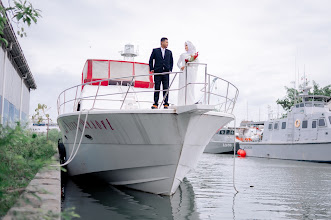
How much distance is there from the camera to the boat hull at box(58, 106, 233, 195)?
6.79 meters

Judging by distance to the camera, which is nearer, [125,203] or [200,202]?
[125,203]

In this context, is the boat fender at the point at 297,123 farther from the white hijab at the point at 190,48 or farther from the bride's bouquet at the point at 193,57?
the bride's bouquet at the point at 193,57

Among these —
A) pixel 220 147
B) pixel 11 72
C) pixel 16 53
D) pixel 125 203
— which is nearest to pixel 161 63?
pixel 125 203

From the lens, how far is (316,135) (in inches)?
884

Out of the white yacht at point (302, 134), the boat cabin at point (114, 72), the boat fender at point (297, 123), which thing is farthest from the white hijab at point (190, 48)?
the boat fender at point (297, 123)

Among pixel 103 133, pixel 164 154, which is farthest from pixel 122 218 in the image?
pixel 103 133

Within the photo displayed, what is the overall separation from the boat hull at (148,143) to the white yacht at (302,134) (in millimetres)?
16059

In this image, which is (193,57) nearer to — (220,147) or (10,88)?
(10,88)

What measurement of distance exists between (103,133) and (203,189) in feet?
11.4

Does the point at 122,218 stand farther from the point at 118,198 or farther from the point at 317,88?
the point at 317,88

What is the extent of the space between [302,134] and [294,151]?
128 cm

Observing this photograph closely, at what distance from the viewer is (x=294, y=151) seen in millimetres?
23844

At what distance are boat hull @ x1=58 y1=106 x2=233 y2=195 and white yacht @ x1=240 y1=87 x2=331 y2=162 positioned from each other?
52.7ft

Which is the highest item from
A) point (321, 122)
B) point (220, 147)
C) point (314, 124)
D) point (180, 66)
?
point (180, 66)
